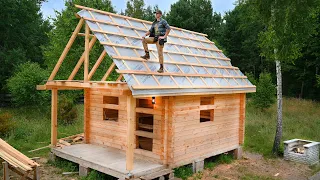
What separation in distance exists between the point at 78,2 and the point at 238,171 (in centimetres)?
1380

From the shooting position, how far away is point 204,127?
31.8 feet

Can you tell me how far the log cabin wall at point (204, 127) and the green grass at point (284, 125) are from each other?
203cm

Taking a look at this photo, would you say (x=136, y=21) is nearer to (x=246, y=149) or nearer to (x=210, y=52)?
(x=210, y=52)

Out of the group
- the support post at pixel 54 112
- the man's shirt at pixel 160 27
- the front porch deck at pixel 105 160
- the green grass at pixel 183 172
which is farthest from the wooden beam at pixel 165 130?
the support post at pixel 54 112

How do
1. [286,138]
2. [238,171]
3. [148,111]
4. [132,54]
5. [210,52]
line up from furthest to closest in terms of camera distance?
[286,138] < [210,52] < [238,171] < [148,111] < [132,54]

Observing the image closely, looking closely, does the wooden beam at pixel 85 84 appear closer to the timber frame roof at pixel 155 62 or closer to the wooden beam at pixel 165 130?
the timber frame roof at pixel 155 62

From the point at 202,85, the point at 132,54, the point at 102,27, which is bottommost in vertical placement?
the point at 202,85

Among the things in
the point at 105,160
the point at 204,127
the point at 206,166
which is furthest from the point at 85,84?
the point at 206,166

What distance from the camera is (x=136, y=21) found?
32.5 ft

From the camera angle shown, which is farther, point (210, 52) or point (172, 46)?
point (210, 52)

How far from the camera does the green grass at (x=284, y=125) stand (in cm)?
1317

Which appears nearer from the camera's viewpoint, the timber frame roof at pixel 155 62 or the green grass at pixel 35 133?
the timber frame roof at pixel 155 62

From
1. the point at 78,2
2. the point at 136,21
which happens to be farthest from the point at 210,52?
the point at 78,2

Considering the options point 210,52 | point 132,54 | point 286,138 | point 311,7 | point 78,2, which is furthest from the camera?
point 78,2
